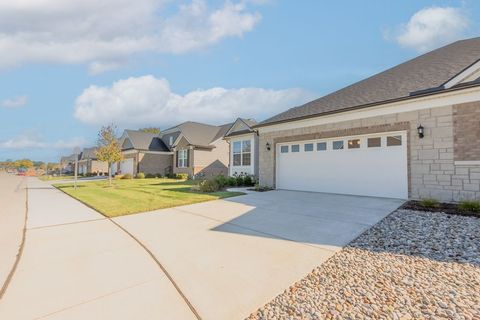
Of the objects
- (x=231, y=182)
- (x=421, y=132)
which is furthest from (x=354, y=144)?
(x=231, y=182)

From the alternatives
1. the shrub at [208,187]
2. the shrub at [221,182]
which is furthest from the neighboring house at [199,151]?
the shrub at [208,187]

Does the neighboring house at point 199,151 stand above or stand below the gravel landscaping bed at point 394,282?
above

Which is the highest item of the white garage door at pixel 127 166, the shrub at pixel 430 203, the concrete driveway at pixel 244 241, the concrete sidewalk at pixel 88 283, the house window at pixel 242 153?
the house window at pixel 242 153

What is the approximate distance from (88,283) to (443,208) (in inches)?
353

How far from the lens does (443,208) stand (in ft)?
23.0

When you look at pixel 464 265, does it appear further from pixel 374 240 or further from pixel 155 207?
pixel 155 207

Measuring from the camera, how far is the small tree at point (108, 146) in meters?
18.3

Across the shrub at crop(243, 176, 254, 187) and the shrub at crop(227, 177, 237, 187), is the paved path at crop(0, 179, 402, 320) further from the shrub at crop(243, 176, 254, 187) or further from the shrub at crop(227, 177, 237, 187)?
Answer: the shrub at crop(243, 176, 254, 187)

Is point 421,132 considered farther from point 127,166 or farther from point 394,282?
point 127,166

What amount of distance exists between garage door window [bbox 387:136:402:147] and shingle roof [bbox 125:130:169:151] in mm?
25890

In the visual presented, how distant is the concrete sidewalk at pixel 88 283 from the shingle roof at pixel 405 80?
959cm

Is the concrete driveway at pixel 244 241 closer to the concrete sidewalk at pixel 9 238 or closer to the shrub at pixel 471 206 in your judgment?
the shrub at pixel 471 206

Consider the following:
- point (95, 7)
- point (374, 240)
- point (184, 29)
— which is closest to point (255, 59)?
point (184, 29)

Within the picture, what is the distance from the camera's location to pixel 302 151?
38.9 feet
